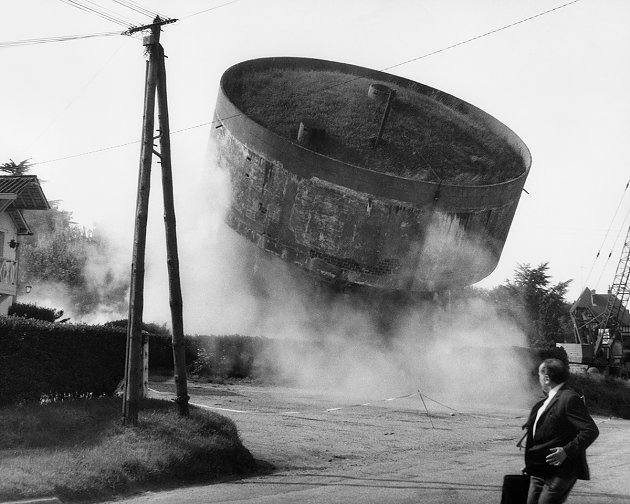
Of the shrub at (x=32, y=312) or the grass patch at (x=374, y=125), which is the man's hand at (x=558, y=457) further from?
the shrub at (x=32, y=312)

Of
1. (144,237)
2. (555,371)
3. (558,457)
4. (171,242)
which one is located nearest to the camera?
(558,457)

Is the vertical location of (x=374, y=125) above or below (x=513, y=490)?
above

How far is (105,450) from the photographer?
11055mm

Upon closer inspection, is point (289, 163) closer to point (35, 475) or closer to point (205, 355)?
point (205, 355)

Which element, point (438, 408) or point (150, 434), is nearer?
point (150, 434)

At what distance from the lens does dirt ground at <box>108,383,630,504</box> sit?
9984mm

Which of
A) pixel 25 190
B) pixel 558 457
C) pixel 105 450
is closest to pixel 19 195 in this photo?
pixel 25 190

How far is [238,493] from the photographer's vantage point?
32.9 feet

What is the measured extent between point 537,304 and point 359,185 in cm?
5681

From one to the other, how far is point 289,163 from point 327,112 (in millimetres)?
3800

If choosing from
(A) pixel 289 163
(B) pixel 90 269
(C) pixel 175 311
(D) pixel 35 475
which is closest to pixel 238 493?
(D) pixel 35 475

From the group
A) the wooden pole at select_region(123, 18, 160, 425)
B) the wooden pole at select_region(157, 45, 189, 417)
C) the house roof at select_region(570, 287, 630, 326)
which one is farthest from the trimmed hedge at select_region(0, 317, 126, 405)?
the house roof at select_region(570, 287, 630, 326)

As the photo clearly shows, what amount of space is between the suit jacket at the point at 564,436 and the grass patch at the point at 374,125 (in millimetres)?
16577

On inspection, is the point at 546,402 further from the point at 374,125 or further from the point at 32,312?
the point at 32,312
